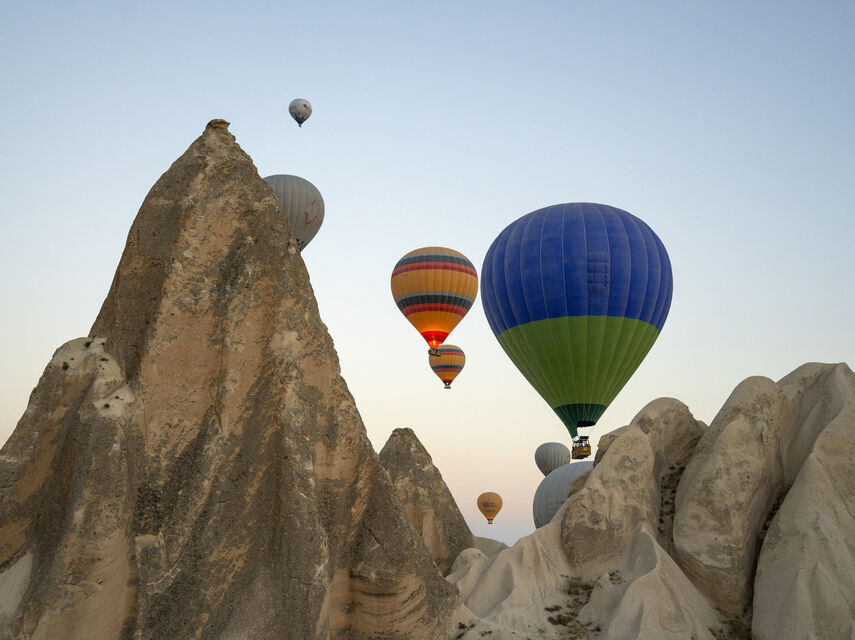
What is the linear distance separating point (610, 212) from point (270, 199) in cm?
2512

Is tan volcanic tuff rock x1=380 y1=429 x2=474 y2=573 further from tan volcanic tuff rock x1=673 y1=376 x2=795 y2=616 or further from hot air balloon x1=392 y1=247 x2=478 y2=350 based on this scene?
hot air balloon x1=392 y1=247 x2=478 y2=350

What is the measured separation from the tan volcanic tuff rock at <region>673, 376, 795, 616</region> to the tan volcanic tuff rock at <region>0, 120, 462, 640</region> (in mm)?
7216

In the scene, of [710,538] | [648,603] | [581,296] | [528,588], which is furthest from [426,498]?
[581,296]

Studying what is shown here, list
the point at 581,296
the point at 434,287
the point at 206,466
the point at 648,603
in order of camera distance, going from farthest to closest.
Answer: the point at 434,287
the point at 581,296
the point at 648,603
the point at 206,466

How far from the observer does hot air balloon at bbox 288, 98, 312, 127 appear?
5431cm

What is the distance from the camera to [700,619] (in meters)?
18.3

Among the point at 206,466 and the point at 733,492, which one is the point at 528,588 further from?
the point at 206,466

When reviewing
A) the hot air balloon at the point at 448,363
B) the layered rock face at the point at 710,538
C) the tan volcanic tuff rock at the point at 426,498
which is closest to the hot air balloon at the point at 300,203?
→ the tan volcanic tuff rock at the point at 426,498

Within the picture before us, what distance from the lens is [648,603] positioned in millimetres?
18125

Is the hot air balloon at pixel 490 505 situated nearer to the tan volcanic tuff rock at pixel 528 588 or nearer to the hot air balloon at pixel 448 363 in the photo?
the hot air balloon at pixel 448 363

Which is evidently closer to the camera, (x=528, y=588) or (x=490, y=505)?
(x=528, y=588)

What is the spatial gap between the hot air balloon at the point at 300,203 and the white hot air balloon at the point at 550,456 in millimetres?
34225

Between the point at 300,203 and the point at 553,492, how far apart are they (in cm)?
2499

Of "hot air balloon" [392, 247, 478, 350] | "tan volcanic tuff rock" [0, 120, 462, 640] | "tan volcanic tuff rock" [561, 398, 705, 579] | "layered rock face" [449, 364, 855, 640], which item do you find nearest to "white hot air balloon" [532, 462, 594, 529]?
"hot air balloon" [392, 247, 478, 350]
